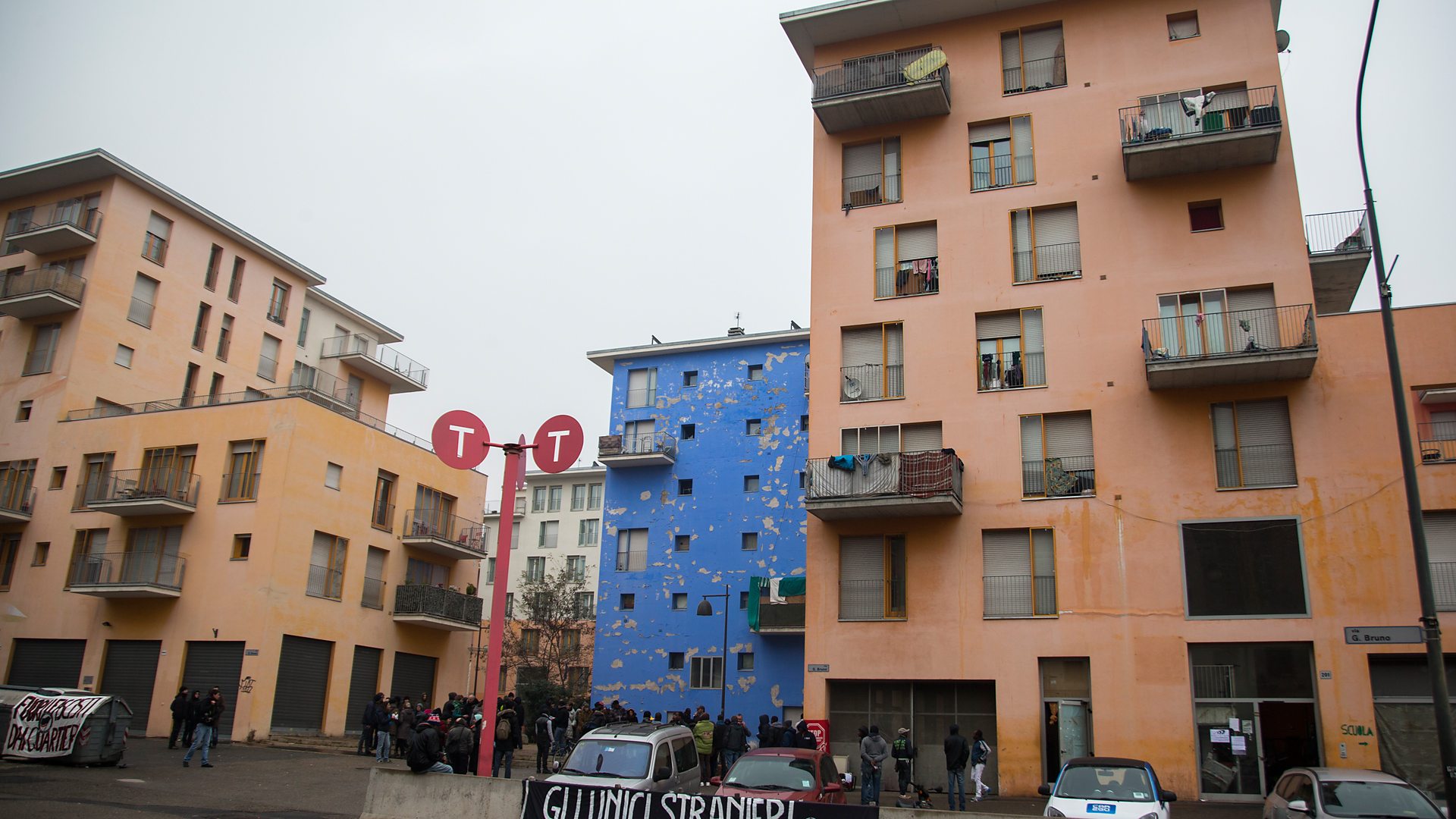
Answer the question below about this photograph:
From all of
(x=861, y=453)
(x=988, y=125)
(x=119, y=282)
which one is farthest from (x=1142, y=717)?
(x=119, y=282)

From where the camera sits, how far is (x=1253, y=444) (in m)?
25.3

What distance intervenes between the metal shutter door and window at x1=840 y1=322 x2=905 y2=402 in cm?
868

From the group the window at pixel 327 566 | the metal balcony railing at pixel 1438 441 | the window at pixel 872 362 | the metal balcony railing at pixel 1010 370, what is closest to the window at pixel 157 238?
the window at pixel 327 566

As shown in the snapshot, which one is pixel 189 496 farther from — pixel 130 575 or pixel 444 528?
pixel 444 528

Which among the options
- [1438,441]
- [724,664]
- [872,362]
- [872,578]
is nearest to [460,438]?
[872,578]

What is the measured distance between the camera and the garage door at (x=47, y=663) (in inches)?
1433

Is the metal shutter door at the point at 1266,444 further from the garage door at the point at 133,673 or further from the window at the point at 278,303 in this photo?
the window at the point at 278,303

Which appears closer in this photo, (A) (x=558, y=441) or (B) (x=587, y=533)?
(A) (x=558, y=441)

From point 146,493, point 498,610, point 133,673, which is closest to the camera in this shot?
point 498,610

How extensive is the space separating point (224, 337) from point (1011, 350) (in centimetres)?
3495

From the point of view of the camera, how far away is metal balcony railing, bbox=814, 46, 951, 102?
98.5 ft

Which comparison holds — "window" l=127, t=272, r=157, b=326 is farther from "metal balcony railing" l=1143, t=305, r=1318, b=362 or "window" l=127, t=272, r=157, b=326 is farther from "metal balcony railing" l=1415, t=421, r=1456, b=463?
"metal balcony railing" l=1415, t=421, r=1456, b=463

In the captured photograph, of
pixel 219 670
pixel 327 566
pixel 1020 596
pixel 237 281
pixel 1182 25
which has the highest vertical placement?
pixel 1182 25

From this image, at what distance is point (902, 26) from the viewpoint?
31766 millimetres
